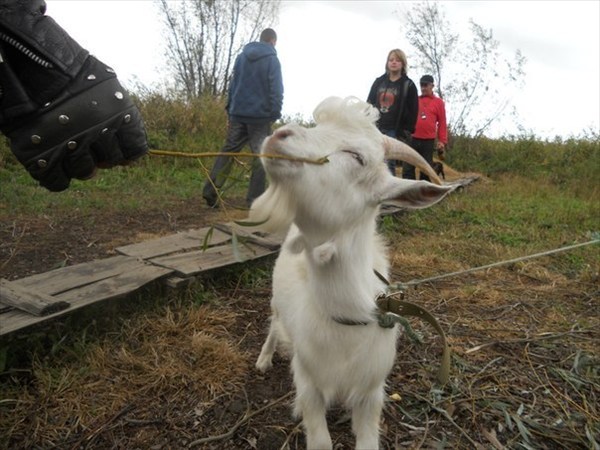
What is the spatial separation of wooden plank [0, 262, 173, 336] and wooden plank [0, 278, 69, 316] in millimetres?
29

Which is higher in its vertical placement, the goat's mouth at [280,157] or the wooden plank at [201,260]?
the goat's mouth at [280,157]

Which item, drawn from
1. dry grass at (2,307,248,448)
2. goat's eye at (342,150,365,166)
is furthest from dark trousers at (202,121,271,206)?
goat's eye at (342,150,365,166)

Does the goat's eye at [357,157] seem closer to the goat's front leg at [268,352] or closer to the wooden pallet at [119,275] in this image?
the wooden pallet at [119,275]

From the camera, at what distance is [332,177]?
1.71m

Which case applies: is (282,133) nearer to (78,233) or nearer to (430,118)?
(78,233)

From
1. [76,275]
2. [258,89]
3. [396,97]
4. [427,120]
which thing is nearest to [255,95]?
[258,89]

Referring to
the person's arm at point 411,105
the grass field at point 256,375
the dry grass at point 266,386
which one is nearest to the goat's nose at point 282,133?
the grass field at point 256,375

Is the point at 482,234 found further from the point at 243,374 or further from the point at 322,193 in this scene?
the point at 322,193

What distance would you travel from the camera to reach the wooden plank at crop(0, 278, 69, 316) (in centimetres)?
251

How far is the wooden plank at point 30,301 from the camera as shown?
251 centimetres

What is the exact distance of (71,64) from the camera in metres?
1.33

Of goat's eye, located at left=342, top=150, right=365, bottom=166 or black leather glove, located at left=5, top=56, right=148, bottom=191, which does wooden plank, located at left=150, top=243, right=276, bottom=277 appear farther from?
black leather glove, located at left=5, top=56, right=148, bottom=191

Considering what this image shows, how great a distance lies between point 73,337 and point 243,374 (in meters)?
0.94

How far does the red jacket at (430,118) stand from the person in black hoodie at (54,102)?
21.6ft
